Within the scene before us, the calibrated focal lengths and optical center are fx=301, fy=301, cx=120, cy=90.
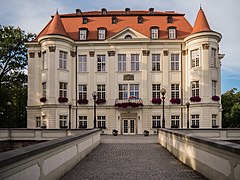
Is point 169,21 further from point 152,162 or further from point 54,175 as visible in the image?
point 54,175

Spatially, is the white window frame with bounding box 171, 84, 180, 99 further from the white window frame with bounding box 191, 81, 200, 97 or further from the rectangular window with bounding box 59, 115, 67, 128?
the rectangular window with bounding box 59, 115, 67, 128

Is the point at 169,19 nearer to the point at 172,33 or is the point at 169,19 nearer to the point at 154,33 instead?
the point at 172,33

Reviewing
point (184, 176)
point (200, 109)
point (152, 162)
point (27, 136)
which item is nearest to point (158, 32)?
point (200, 109)

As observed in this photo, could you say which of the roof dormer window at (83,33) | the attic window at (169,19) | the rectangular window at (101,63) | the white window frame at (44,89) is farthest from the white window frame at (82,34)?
the attic window at (169,19)

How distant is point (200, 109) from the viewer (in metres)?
36.5

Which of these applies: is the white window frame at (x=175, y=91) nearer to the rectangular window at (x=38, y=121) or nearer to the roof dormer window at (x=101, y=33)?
the roof dormer window at (x=101, y=33)

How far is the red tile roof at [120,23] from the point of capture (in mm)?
41062

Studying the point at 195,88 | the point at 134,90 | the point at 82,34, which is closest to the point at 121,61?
the point at 134,90

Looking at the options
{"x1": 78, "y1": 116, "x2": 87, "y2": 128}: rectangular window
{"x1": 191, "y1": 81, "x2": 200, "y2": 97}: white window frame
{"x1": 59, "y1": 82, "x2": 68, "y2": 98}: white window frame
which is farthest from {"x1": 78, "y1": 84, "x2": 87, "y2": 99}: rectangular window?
{"x1": 191, "y1": 81, "x2": 200, "y2": 97}: white window frame

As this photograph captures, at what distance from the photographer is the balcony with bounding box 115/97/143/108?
38094 mm

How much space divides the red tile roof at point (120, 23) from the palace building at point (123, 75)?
18 cm

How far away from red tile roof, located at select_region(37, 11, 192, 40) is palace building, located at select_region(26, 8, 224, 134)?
18cm

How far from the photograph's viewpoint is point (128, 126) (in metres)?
39.4

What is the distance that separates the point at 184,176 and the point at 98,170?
2.78 m
